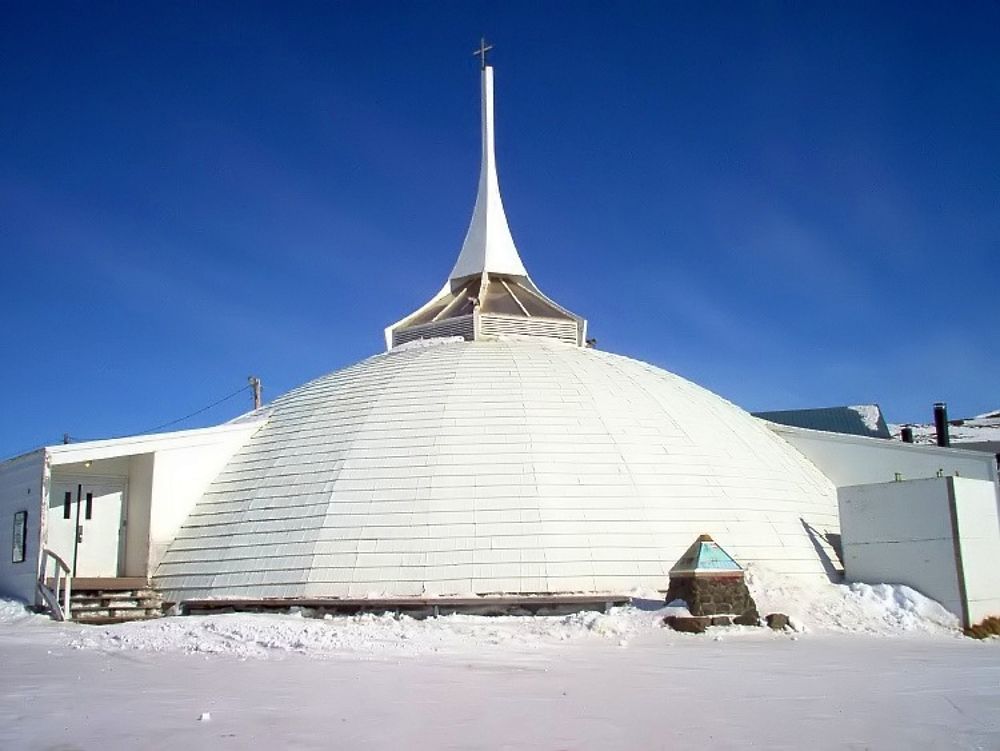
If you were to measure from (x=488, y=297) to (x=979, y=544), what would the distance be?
13477 millimetres

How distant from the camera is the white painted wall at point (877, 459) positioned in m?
23.5

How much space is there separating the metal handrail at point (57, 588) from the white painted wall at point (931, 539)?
14.6 meters

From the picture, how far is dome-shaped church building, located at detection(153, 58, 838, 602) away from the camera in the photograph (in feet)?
55.6

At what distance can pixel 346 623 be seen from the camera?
15297 mm

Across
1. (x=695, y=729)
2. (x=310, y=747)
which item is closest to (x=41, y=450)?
(x=310, y=747)

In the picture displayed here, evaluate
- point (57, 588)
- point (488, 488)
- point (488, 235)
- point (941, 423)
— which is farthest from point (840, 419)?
point (57, 588)

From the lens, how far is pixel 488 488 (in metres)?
17.9

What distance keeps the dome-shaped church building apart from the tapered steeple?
57.8 inches

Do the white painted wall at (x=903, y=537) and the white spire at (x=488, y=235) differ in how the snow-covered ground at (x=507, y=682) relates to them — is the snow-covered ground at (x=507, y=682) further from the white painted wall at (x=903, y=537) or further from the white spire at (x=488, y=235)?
the white spire at (x=488, y=235)

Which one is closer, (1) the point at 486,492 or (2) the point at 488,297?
(1) the point at 486,492

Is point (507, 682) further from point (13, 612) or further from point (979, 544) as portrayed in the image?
point (979, 544)

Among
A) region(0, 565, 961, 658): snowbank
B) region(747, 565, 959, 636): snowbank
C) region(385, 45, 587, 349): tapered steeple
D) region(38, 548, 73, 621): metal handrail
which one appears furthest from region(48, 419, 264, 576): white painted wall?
region(747, 565, 959, 636): snowbank

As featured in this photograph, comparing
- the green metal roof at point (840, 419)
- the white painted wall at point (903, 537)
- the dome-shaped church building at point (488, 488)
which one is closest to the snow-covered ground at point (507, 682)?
the white painted wall at point (903, 537)

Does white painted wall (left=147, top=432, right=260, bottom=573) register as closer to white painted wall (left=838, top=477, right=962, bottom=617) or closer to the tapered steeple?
the tapered steeple
